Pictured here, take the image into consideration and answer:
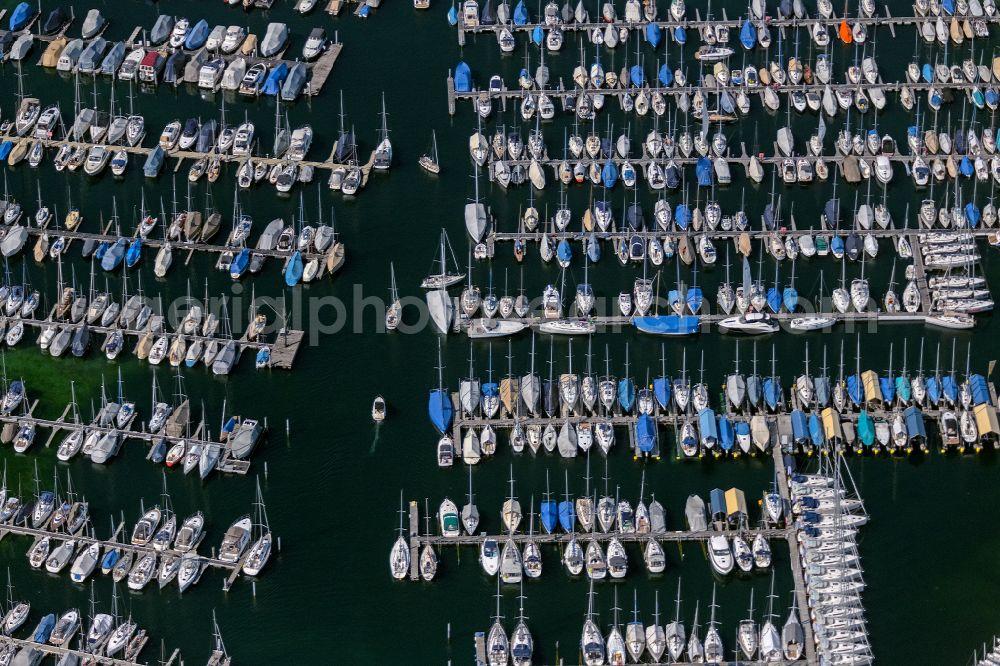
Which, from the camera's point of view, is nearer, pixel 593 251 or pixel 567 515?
pixel 567 515

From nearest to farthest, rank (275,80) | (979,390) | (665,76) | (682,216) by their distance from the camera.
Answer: (979,390)
(682,216)
(665,76)
(275,80)

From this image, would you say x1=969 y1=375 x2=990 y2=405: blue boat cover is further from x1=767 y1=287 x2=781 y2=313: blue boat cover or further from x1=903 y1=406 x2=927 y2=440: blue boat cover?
x1=767 y1=287 x2=781 y2=313: blue boat cover

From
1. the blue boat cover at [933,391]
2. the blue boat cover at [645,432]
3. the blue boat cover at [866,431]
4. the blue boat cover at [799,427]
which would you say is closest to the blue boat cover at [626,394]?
the blue boat cover at [645,432]

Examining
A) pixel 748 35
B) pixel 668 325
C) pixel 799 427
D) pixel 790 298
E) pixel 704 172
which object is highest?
pixel 748 35

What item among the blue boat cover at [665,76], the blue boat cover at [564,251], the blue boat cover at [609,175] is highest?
the blue boat cover at [665,76]

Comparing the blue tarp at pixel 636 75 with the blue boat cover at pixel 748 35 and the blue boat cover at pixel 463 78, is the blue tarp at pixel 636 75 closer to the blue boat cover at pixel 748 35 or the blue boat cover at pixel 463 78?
the blue boat cover at pixel 748 35

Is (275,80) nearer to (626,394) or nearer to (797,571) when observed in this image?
(626,394)

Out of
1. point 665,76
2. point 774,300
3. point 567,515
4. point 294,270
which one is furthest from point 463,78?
point 567,515

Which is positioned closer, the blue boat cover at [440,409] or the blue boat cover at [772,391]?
the blue boat cover at [440,409]
